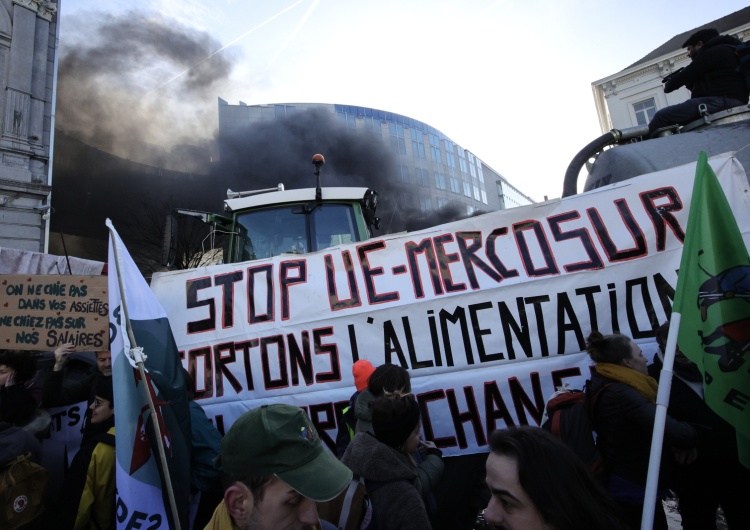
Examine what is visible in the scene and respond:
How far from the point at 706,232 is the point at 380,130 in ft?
134

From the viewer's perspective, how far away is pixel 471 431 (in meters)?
2.78

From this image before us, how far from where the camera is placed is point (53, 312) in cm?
305

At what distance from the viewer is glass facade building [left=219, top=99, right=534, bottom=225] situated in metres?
32.9

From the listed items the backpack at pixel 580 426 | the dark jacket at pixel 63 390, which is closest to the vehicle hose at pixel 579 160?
the backpack at pixel 580 426

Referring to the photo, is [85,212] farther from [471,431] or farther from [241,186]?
[471,431]

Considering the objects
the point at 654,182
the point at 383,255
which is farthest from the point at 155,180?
the point at 654,182

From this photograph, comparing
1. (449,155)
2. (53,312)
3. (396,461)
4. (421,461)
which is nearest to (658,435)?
(396,461)

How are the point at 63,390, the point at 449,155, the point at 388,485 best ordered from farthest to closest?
1. the point at 449,155
2. the point at 63,390
3. the point at 388,485

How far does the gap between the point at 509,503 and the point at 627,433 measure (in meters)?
1.07

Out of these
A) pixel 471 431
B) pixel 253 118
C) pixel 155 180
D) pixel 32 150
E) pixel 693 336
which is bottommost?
pixel 471 431

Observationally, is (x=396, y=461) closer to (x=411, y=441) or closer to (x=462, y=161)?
(x=411, y=441)

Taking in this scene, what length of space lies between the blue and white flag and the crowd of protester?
14 centimetres

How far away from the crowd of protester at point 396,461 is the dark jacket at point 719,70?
2948 mm

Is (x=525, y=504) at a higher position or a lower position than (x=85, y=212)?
lower
